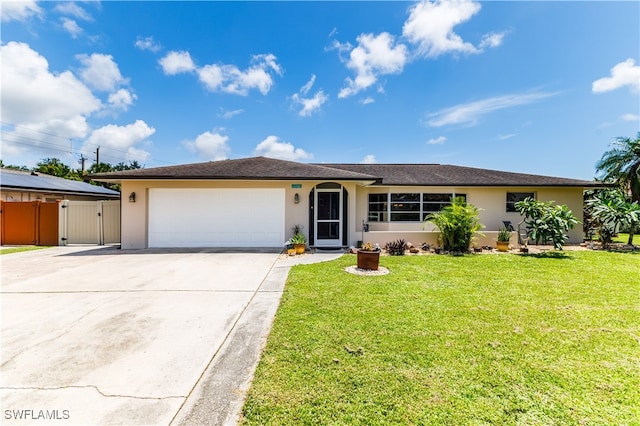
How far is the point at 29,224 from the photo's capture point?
463 inches

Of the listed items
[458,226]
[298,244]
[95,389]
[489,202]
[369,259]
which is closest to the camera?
[95,389]

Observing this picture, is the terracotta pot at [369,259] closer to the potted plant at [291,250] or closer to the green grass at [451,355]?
the green grass at [451,355]

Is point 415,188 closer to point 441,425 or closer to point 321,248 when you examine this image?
point 321,248

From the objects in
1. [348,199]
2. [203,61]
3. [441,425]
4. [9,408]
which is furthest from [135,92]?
[441,425]

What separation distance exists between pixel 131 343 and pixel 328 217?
8.28m

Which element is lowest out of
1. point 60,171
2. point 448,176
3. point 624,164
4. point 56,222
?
point 56,222

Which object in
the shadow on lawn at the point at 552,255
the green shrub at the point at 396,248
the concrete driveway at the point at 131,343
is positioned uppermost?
the green shrub at the point at 396,248

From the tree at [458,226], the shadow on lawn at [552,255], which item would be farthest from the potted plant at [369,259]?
the shadow on lawn at [552,255]

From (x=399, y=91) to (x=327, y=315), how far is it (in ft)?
48.4

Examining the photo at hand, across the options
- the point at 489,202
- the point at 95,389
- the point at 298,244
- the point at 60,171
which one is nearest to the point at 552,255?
the point at 489,202

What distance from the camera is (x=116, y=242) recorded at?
12.1m

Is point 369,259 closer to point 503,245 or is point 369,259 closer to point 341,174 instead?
point 341,174

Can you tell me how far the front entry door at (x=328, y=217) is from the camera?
11.0 m

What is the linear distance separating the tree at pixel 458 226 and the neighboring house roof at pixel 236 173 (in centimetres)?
325
